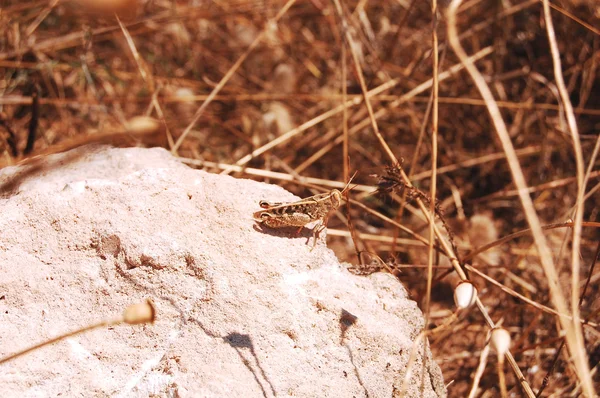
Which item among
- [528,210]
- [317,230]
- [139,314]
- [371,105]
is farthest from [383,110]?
[139,314]

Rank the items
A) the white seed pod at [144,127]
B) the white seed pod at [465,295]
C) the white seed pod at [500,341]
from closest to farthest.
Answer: the white seed pod at [500,341] → the white seed pod at [465,295] → the white seed pod at [144,127]

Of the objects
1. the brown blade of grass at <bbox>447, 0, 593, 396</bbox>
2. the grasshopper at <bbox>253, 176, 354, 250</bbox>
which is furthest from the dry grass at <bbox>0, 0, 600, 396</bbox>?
the brown blade of grass at <bbox>447, 0, 593, 396</bbox>

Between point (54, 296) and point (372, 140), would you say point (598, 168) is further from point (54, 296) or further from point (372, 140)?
point (54, 296)

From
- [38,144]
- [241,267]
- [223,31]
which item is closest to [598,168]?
[241,267]

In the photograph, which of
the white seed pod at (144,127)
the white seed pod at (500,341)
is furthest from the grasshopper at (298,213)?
the white seed pod at (144,127)

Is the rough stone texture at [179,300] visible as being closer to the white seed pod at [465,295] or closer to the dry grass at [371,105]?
the white seed pod at [465,295]
